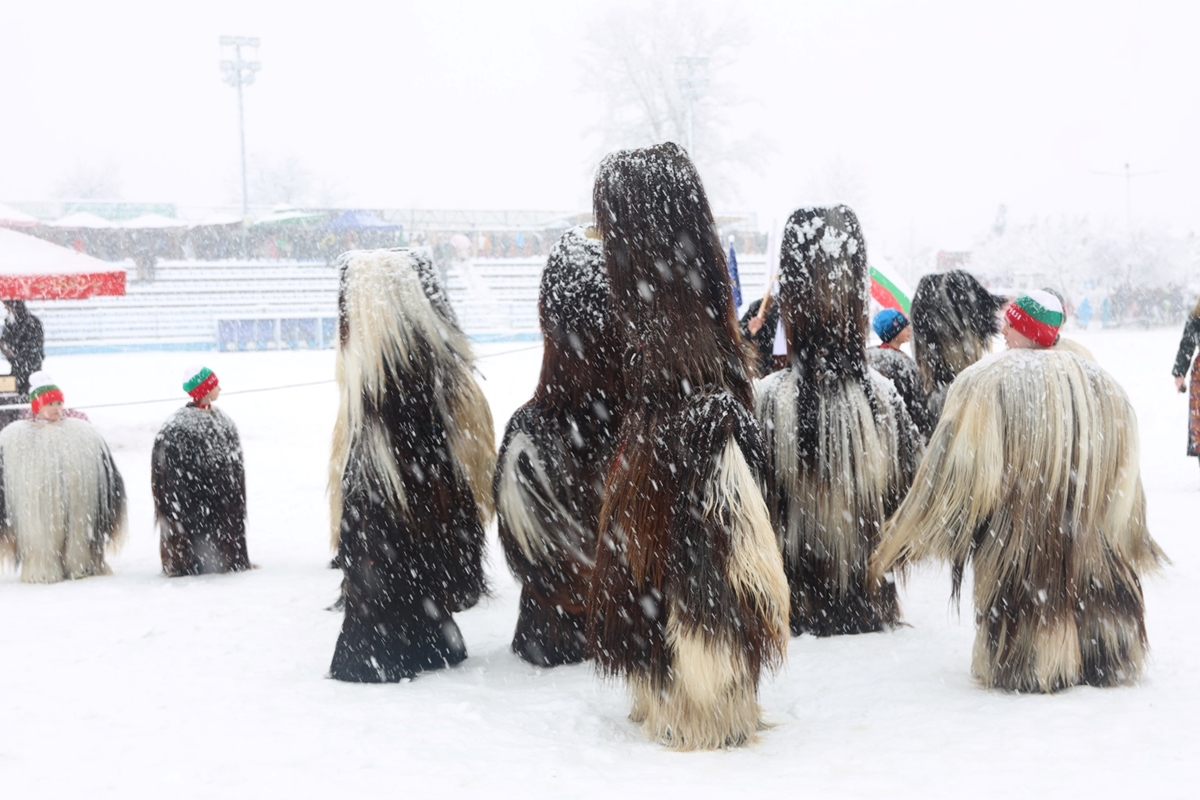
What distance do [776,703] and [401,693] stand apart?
52.6 inches

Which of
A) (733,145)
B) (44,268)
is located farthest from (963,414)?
(733,145)

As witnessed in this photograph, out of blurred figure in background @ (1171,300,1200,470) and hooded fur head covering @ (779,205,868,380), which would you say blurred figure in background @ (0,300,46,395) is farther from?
blurred figure in background @ (1171,300,1200,470)

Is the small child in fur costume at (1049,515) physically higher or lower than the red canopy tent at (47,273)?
lower

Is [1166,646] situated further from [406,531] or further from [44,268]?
[44,268]

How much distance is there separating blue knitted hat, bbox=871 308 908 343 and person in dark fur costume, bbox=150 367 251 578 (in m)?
3.99

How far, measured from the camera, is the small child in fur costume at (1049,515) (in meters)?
3.38

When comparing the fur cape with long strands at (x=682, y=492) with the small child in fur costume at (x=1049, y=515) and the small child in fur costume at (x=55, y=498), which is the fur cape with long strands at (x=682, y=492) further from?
the small child in fur costume at (x=55, y=498)

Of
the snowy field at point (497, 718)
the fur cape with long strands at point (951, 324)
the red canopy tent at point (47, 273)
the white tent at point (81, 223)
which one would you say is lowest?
the snowy field at point (497, 718)

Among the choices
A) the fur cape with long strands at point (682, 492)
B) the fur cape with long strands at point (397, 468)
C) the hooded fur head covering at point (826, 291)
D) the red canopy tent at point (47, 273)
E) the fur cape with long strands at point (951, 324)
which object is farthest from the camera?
the red canopy tent at point (47, 273)

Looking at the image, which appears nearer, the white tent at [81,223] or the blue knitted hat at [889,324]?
the blue knitted hat at [889,324]

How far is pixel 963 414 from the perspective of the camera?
11.5 ft

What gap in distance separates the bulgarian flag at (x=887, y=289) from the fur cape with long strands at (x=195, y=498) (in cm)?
469

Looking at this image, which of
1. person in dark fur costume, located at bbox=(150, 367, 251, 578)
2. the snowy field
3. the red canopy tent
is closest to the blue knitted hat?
the snowy field

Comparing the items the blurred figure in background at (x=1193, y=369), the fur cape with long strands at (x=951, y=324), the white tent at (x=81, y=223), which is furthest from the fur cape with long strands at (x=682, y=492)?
the white tent at (x=81, y=223)
